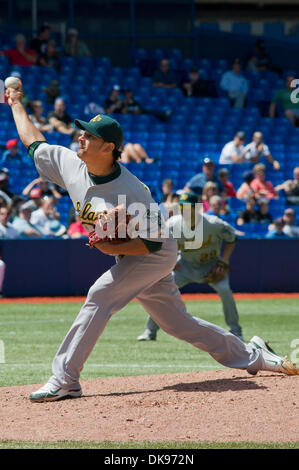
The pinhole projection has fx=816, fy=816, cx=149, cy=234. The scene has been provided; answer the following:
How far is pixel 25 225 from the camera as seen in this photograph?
14758 millimetres

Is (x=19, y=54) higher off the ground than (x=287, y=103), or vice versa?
(x=19, y=54)

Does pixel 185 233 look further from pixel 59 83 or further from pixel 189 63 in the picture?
pixel 189 63

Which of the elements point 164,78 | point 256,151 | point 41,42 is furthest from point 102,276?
point 164,78

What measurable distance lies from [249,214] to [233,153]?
2396 millimetres

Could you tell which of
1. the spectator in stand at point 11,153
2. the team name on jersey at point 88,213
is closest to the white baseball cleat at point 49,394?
the team name on jersey at point 88,213

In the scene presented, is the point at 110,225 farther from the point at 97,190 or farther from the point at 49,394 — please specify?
the point at 49,394

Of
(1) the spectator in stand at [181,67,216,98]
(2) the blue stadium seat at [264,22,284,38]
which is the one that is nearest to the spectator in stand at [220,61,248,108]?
(1) the spectator in stand at [181,67,216,98]

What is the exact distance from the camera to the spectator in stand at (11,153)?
1661cm

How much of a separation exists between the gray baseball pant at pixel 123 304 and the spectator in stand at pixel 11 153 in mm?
11205

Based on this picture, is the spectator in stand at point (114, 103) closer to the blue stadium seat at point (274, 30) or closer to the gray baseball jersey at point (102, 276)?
the blue stadium seat at point (274, 30)

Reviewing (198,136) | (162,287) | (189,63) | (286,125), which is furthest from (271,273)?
(162,287)

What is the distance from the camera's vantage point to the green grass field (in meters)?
7.79

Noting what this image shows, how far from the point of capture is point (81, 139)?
5.54m
